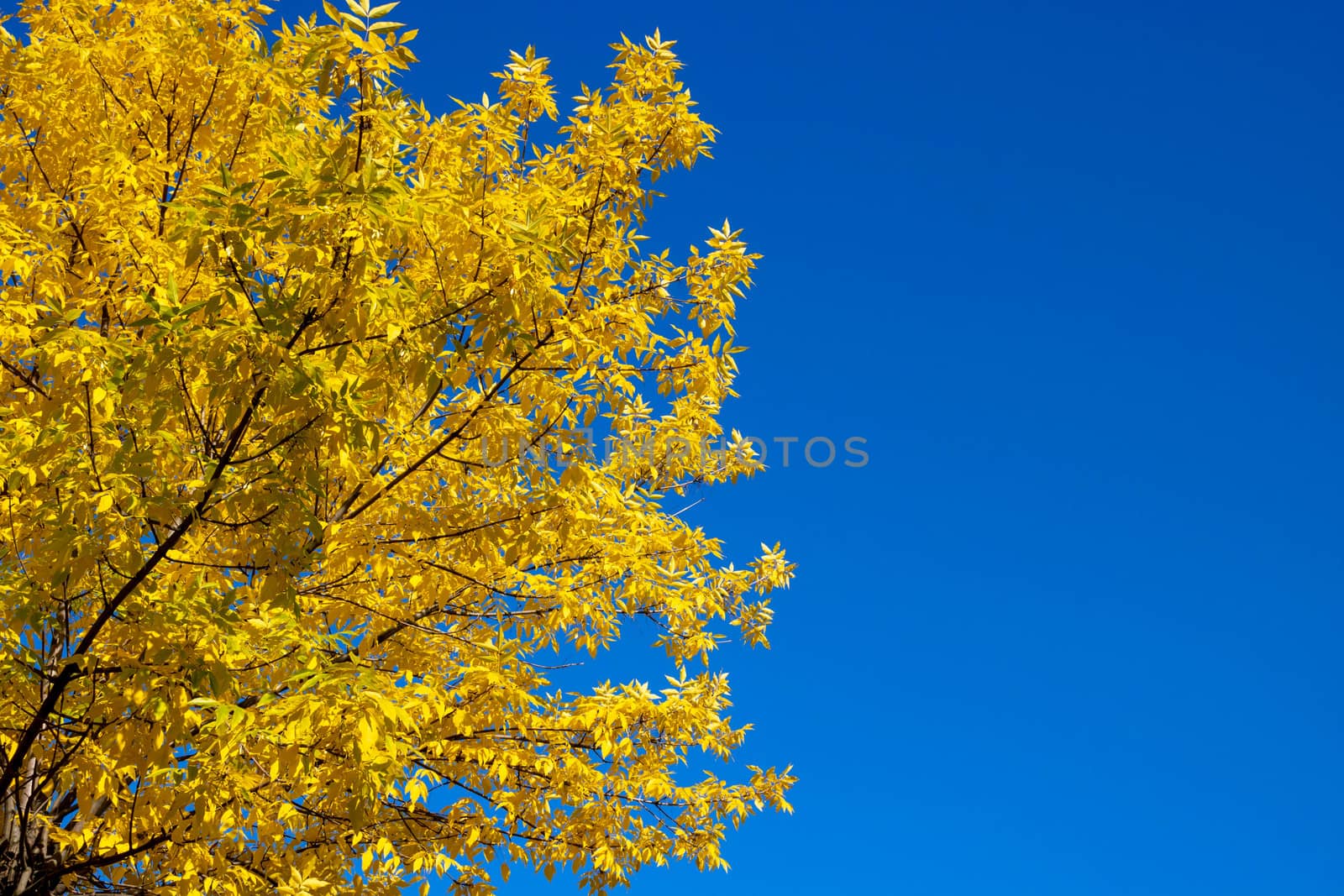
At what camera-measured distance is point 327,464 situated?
4.32m

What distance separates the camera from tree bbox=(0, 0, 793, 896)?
3.54 m

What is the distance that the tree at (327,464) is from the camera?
354 centimetres

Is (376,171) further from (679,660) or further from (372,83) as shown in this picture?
(679,660)

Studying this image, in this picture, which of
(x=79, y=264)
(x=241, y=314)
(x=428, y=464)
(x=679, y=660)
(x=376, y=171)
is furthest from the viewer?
(x=679, y=660)

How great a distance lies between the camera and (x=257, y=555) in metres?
3.83

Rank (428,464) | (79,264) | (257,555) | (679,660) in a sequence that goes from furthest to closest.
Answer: (679,660) < (79,264) < (428,464) < (257,555)

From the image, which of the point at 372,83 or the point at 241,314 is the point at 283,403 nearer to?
the point at 241,314

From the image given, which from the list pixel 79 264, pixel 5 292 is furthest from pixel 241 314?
pixel 79 264

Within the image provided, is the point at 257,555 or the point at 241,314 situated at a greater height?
the point at 241,314

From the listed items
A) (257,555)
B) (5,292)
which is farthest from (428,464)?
(5,292)

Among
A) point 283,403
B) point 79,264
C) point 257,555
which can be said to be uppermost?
point 79,264

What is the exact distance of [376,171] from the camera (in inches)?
131

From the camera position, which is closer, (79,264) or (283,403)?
(283,403)

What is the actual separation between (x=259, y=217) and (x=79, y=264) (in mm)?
2576
